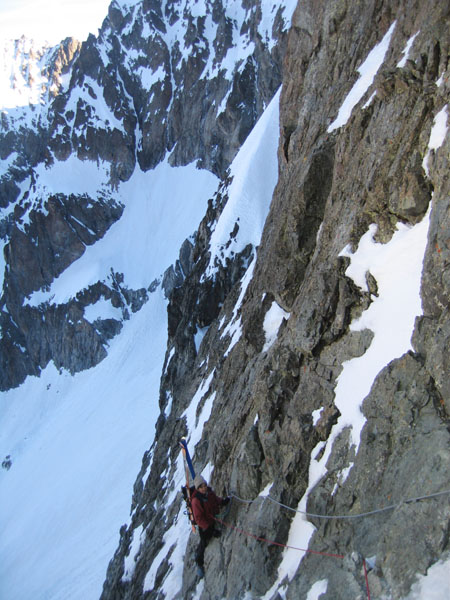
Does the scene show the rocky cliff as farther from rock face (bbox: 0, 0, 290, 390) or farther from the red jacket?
rock face (bbox: 0, 0, 290, 390)

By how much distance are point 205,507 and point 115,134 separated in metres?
98.2

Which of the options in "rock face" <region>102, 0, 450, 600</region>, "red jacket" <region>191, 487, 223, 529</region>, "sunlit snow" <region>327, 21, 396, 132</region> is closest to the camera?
"rock face" <region>102, 0, 450, 600</region>

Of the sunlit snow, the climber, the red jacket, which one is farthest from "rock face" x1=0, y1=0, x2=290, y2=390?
the red jacket

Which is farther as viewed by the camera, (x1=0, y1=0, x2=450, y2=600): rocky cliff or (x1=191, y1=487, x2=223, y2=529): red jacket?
(x1=191, y1=487, x2=223, y2=529): red jacket

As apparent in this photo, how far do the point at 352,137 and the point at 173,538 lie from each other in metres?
11.9

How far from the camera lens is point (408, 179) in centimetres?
843

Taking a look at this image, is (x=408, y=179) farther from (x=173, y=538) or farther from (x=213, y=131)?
(x=213, y=131)

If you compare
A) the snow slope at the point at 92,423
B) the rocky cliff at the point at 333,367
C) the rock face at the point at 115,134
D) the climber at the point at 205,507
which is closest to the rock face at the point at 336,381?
the rocky cliff at the point at 333,367

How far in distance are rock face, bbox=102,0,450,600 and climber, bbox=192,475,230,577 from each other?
31 centimetres

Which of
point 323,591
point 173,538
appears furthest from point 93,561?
point 323,591

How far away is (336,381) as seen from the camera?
827 centimetres

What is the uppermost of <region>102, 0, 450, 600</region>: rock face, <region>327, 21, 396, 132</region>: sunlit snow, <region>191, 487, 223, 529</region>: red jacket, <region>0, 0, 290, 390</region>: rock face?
<region>0, 0, 290, 390</region>: rock face

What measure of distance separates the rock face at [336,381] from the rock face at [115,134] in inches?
2064

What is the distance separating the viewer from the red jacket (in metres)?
9.13
